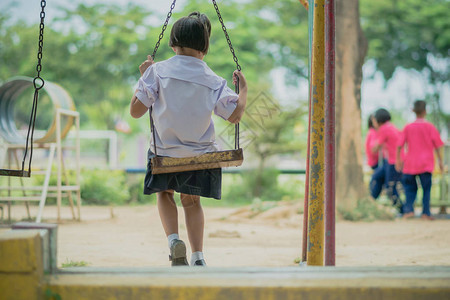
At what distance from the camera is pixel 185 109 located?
3.19m

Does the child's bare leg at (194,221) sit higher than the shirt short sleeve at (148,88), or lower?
lower

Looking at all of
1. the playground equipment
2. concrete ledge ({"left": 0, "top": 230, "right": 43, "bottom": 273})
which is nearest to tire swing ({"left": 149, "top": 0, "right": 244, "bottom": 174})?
concrete ledge ({"left": 0, "top": 230, "right": 43, "bottom": 273})

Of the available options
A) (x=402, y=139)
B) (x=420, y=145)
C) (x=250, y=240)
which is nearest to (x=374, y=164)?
(x=402, y=139)

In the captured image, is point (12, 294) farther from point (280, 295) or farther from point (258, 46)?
point (258, 46)

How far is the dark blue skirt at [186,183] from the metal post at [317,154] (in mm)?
757

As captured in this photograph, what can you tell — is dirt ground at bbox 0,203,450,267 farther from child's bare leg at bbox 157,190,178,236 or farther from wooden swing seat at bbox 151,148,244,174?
wooden swing seat at bbox 151,148,244,174

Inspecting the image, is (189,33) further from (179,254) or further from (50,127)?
(50,127)

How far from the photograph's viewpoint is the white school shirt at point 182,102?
318 cm

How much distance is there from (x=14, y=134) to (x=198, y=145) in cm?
501

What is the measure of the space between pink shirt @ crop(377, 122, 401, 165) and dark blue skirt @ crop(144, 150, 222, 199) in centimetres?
627

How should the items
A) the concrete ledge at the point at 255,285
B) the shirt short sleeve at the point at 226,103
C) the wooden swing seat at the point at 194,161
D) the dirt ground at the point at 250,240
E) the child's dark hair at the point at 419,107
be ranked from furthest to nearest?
the child's dark hair at the point at 419,107, the dirt ground at the point at 250,240, the shirt short sleeve at the point at 226,103, the wooden swing seat at the point at 194,161, the concrete ledge at the point at 255,285

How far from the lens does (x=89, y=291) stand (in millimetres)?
2041

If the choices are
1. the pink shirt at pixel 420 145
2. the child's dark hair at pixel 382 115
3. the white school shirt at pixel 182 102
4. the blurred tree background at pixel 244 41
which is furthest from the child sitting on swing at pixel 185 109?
the blurred tree background at pixel 244 41

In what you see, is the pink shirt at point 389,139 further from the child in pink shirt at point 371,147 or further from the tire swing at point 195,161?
the tire swing at point 195,161
